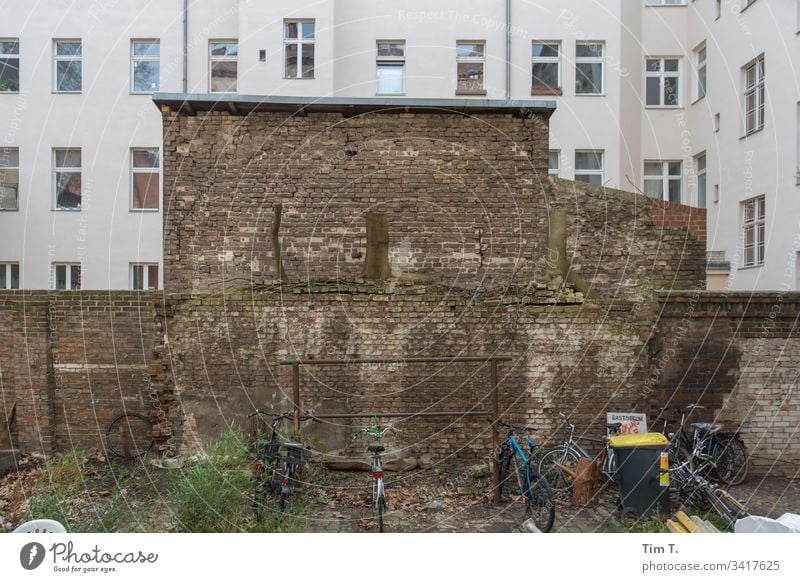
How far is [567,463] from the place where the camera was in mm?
7254

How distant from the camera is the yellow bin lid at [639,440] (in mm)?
6508

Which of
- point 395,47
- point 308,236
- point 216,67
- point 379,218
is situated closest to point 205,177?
point 308,236

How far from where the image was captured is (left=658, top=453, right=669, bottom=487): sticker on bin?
630 centimetres

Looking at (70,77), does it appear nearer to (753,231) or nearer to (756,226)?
(756,226)

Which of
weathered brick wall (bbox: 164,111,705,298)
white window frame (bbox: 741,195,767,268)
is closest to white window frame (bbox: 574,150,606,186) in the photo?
white window frame (bbox: 741,195,767,268)

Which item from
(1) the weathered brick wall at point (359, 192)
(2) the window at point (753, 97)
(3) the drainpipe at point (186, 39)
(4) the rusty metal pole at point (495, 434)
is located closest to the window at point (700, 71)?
(2) the window at point (753, 97)

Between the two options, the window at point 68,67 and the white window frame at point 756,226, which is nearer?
the white window frame at point 756,226

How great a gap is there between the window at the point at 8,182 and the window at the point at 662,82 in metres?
15.5

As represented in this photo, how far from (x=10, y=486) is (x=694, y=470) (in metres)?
7.85

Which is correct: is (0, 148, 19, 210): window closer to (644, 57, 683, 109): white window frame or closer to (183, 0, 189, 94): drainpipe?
(183, 0, 189, 94): drainpipe

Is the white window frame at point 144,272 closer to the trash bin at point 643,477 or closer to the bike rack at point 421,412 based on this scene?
the bike rack at point 421,412

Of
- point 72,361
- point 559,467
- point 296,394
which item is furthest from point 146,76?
point 559,467

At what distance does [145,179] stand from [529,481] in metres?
14.4
